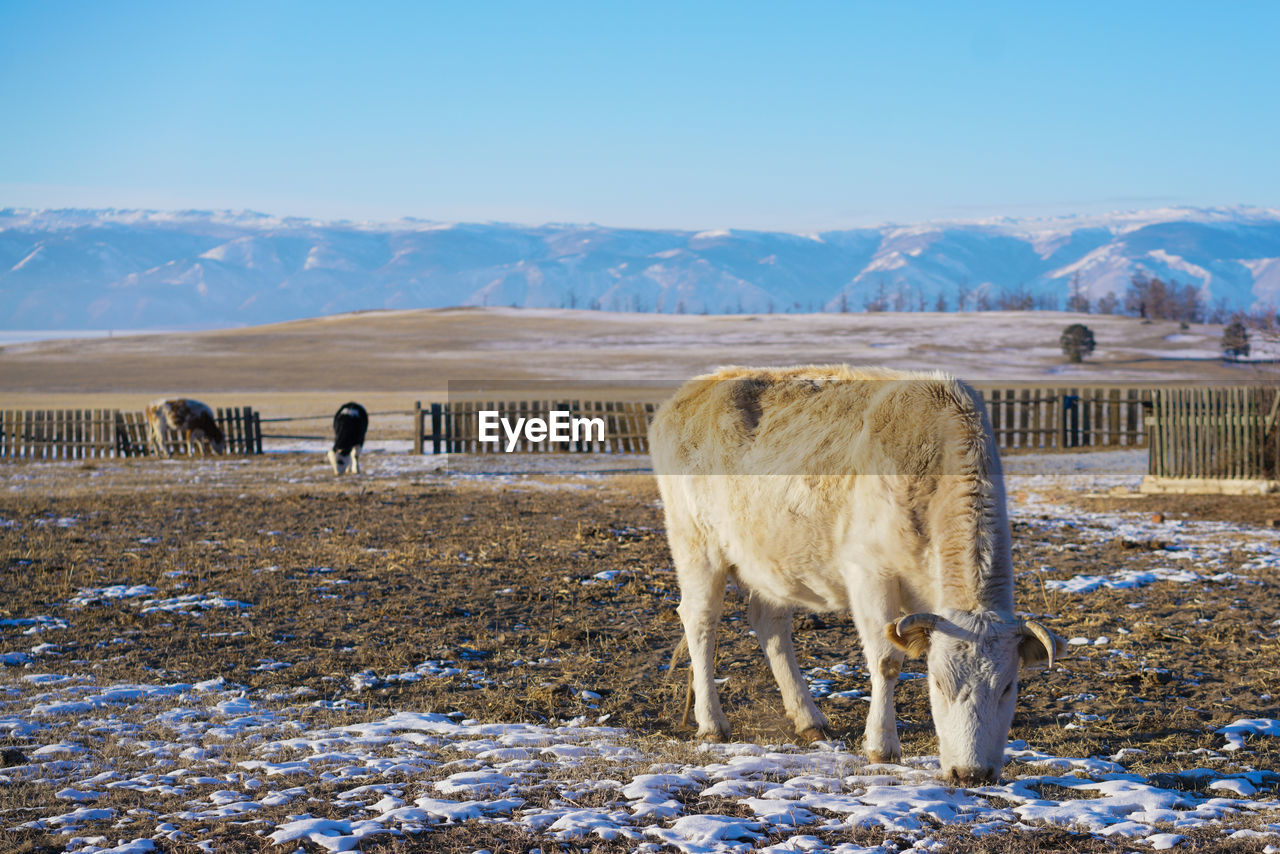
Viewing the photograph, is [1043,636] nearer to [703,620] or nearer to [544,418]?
[703,620]

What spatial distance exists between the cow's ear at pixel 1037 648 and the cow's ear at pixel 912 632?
42cm

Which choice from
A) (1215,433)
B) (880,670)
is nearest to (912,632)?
(880,670)

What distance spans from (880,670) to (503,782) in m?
1.92

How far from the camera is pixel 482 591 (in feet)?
32.0

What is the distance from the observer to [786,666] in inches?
249

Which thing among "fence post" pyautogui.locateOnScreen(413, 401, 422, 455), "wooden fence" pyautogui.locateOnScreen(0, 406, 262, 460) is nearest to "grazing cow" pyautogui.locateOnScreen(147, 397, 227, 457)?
"wooden fence" pyautogui.locateOnScreen(0, 406, 262, 460)

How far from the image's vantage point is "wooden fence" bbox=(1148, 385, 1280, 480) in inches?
614

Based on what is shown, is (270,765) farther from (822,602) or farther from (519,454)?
(519,454)

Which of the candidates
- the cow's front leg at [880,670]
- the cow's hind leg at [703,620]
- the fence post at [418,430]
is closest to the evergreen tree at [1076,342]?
the fence post at [418,430]

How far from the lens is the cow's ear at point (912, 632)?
4.75 m

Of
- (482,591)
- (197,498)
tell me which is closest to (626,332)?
(197,498)

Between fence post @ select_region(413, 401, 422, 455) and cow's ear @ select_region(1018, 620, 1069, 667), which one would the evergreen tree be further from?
cow's ear @ select_region(1018, 620, 1069, 667)

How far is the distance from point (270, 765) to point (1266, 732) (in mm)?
5354

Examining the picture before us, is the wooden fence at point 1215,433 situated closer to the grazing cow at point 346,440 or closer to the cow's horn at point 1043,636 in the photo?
the cow's horn at point 1043,636
